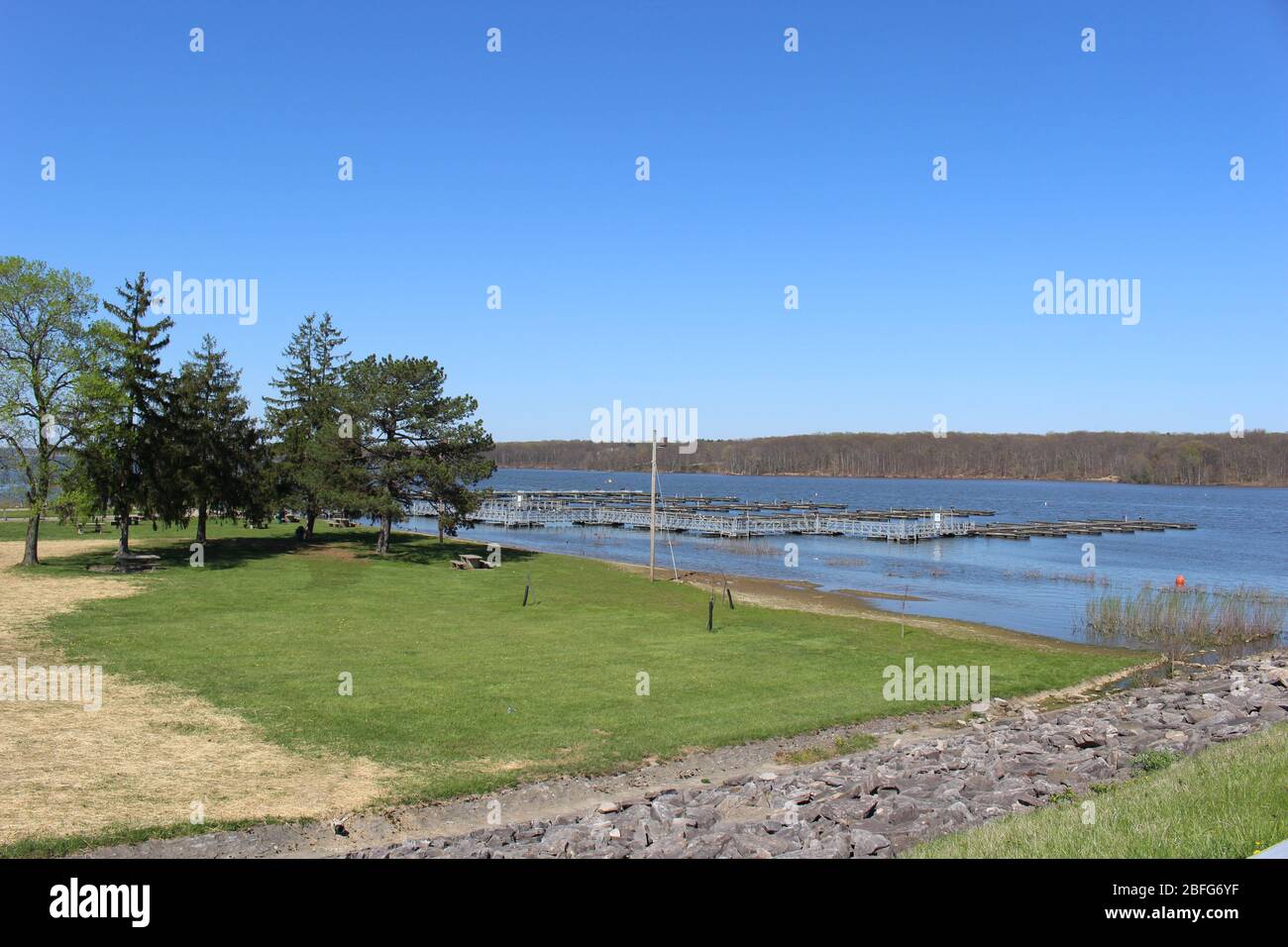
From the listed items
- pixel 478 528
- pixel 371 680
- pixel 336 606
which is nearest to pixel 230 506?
pixel 336 606

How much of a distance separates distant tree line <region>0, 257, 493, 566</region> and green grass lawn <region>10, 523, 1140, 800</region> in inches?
164

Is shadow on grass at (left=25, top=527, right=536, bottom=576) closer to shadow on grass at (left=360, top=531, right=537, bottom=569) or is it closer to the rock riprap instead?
shadow on grass at (left=360, top=531, right=537, bottom=569)

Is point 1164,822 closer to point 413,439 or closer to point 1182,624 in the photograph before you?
point 1182,624

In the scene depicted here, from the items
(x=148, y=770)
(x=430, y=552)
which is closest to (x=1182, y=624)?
(x=148, y=770)

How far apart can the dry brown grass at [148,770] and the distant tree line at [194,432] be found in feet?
69.7

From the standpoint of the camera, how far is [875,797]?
1117 cm

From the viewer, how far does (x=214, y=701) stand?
17.1 meters

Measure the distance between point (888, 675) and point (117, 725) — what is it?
16.9 meters

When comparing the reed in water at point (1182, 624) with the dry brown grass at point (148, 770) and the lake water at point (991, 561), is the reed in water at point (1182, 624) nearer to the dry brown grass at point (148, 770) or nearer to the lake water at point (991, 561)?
the lake water at point (991, 561)

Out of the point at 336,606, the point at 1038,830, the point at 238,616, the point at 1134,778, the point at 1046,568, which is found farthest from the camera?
the point at 1046,568

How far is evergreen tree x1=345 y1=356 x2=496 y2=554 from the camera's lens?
147 ft

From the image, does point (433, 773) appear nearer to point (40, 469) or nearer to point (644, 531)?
point (40, 469)

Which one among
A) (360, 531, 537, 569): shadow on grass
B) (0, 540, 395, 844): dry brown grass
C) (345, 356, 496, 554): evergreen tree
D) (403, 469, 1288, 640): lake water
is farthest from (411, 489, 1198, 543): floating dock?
(0, 540, 395, 844): dry brown grass

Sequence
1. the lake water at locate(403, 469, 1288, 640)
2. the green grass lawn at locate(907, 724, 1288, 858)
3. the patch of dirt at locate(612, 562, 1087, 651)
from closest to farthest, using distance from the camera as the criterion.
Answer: the green grass lawn at locate(907, 724, 1288, 858) < the patch of dirt at locate(612, 562, 1087, 651) < the lake water at locate(403, 469, 1288, 640)
